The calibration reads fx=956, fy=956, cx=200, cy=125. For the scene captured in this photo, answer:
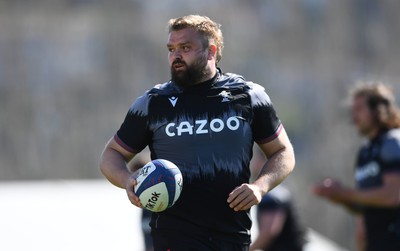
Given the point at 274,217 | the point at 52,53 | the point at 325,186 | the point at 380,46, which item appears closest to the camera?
the point at 325,186

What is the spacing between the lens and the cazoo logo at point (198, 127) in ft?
18.1

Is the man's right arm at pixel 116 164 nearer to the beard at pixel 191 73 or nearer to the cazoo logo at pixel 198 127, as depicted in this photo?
the cazoo logo at pixel 198 127

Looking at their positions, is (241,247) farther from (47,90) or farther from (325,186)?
(47,90)

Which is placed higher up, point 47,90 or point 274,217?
point 274,217

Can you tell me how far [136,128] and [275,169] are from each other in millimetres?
855

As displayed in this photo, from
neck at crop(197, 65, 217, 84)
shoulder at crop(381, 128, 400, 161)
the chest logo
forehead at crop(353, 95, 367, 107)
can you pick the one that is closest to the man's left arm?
the chest logo

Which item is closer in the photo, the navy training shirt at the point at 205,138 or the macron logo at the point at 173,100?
the navy training shirt at the point at 205,138

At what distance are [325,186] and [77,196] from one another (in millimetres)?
7455

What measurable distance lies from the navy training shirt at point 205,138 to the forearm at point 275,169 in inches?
4.4

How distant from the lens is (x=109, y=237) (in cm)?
1204

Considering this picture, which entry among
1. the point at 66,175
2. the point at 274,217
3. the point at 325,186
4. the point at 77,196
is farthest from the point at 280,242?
the point at 66,175

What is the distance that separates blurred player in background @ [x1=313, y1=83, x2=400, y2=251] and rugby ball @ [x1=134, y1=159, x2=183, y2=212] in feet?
8.64

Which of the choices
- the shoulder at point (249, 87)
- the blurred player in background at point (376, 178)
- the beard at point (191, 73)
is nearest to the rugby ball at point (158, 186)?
the beard at point (191, 73)

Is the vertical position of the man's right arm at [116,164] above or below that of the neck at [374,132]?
above
